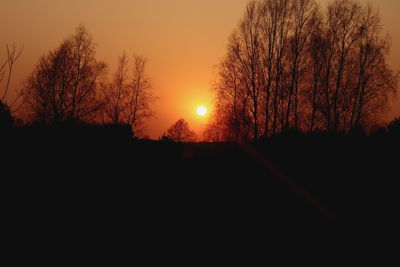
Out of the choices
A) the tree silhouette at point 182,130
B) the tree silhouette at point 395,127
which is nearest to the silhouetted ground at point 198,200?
the tree silhouette at point 395,127

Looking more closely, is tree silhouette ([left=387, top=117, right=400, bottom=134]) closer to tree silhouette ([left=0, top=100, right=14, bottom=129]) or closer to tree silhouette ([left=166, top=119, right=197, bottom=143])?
tree silhouette ([left=0, top=100, right=14, bottom=129])

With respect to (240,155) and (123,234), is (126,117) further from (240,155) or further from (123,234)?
(123,234)

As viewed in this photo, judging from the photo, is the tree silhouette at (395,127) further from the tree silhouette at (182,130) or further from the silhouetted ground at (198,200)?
the tree silhouette at (182,130)

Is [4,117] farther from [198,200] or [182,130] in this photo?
[182,130]

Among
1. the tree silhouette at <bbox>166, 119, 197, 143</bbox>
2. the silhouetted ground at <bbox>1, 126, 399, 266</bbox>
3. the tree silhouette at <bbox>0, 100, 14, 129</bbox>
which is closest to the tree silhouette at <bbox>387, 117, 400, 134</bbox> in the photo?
the silhouetted ground at <bbox>1, 126, 399, 266</bbox>

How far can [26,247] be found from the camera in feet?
17.7

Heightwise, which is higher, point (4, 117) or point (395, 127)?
point (395, 127)

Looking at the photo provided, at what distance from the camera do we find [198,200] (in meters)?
7.72

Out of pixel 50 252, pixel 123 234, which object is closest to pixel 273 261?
pixel 123 234

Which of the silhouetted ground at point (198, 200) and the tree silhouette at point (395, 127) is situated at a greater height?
the tree silhouette at point (395, 127)

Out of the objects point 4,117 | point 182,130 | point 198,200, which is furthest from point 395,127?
point 182,130

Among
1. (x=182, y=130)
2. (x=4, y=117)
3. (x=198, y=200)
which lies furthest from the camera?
(x=182, y=130)

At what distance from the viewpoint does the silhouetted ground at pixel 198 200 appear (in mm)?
5770

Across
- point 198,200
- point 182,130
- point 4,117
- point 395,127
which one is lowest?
point 198,200
